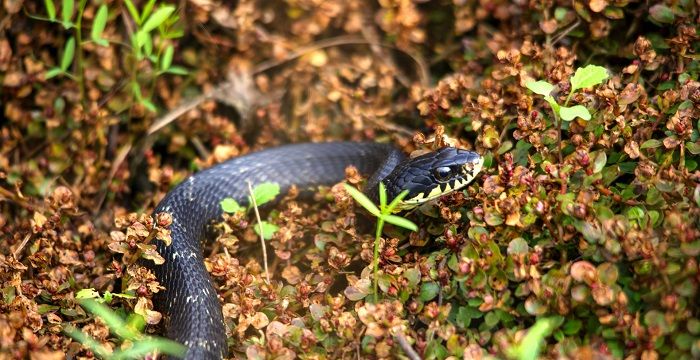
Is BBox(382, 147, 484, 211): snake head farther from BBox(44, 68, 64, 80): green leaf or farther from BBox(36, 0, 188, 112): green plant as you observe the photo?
BBox(44, 68, 64, 80): green leaf

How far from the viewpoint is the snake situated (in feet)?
Answer: 14.6

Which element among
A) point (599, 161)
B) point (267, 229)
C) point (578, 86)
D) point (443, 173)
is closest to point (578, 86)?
point (578, 86)

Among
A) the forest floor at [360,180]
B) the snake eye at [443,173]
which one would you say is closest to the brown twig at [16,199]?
the forest floor at [360,180]

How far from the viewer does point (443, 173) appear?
4.92m

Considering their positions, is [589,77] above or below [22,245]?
above

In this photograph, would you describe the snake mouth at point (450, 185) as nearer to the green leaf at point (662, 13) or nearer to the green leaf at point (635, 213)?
the green leaf at point (635, 213)

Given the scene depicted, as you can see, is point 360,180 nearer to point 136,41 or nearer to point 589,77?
point 589,77

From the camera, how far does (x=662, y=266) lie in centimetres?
368

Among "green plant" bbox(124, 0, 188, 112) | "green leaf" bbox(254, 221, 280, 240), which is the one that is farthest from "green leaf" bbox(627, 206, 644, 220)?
"green plant" bbox(124, 0, 188, 112)

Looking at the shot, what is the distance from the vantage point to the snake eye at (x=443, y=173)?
16.1 feet

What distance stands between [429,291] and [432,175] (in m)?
0.97

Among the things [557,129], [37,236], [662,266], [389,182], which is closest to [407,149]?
[389,182]

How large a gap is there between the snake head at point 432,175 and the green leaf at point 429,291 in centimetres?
83

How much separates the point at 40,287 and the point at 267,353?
171 cm
